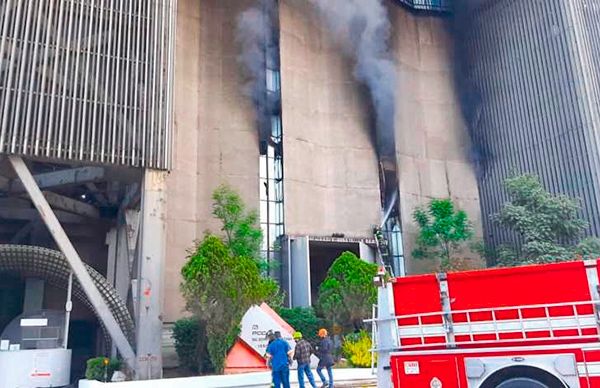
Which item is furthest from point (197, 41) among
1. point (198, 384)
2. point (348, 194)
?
point (198, 384)

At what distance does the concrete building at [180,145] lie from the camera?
16.3m

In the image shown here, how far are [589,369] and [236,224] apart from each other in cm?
1989

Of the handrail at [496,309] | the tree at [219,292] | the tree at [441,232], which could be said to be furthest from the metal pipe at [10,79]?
the tree at [441,232]

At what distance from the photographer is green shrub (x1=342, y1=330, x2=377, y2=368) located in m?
17.9

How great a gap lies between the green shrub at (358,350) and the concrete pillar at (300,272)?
24.3 feet

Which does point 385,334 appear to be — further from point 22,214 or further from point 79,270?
point 22,214

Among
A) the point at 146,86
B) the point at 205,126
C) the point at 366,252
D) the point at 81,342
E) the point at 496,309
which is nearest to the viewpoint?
the point at 496,309

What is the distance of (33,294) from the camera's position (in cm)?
2198

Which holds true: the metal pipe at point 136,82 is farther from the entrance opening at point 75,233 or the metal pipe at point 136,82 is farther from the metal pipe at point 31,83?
the metal pipe at point 31,83

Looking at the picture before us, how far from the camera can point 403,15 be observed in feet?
120

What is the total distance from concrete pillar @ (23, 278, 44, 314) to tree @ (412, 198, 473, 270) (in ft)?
64.0

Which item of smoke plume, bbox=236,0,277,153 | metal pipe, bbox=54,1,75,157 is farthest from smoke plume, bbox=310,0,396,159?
A: metal pipe, bbox=54,1,75,157

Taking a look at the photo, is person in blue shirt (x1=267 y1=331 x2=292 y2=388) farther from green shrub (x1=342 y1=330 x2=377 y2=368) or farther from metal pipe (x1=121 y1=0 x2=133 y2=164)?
metal pipe (x1=121 y1=0 x2=133 y2=164)

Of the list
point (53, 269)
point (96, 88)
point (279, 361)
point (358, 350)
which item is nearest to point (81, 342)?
point (53, 269)
